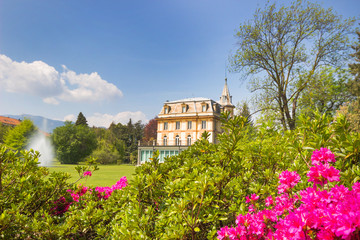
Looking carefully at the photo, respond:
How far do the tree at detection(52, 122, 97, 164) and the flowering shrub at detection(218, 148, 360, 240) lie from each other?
59899 mm

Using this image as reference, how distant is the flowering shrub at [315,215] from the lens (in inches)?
43.9

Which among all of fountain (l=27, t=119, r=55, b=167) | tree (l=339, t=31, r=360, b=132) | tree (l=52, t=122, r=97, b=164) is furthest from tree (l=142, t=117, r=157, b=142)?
tree (l=339, t=31, r=360, b=132)

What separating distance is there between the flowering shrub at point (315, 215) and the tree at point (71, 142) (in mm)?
59899

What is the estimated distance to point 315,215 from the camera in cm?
126

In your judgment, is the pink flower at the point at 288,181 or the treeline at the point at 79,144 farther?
the treeline at the point at 79,144

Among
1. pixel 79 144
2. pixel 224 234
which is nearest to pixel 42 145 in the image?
pixel 79 144

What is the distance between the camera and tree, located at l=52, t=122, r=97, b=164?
54.9m

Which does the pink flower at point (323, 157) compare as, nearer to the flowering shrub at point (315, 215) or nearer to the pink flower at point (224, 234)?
the flowering shrub at point (315, 215)

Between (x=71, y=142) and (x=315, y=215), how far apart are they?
201ft

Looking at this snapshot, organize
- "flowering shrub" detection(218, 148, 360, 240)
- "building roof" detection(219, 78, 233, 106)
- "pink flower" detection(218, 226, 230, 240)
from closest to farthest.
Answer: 1. "flowering shrub" detection(218, 148, 360, 240)
2. "pink flower" detection(218, 226, 230, 240)
3. "building roof" detection(219, 78, 233, 106)

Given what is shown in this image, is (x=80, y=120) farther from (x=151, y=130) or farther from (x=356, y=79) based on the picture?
(x=356, y=79)

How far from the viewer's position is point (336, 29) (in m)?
14.5

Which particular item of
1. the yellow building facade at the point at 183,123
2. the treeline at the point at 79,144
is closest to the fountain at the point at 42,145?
the treeline at the point at 79,144

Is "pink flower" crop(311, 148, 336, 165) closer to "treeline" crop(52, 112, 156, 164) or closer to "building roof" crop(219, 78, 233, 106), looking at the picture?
"building roof" crop(219, 78, 233, 106)
